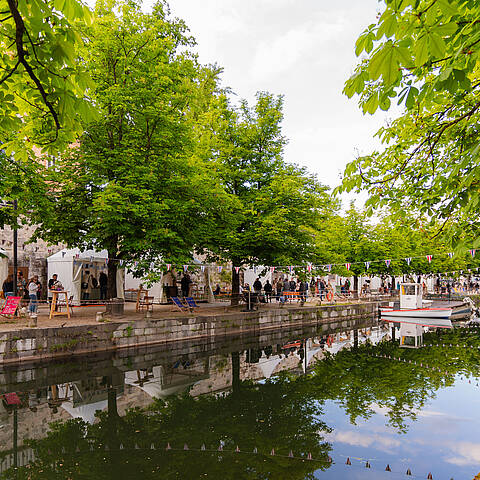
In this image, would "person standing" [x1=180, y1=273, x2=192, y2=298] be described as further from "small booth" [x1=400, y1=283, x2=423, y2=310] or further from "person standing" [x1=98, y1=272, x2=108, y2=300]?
"small booth" [x1=400, y1=283, x2=423, y2=310]

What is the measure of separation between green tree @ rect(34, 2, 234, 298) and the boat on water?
700 inches

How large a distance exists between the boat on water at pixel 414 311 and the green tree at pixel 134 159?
58.3 ft

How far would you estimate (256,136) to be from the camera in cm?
2152

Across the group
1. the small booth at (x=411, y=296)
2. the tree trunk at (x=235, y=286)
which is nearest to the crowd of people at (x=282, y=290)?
the tree trunk at (x=235, y=286)

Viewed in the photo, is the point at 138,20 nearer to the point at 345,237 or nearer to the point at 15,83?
the point at 15,83

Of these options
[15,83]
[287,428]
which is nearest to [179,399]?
[287,428]

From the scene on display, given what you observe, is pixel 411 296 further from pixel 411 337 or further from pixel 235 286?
pixel 235 286

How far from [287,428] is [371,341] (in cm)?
1191

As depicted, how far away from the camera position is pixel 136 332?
1400 centimetres

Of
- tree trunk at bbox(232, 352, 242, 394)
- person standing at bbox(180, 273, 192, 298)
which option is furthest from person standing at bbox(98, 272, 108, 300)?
tree trunk at bbox(232, 352, 242, 394)

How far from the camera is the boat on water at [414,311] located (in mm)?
26953

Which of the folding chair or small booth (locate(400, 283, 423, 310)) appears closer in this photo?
the folding chair

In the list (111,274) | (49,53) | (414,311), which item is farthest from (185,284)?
(49,53)

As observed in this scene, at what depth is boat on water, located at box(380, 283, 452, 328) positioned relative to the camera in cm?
2695
